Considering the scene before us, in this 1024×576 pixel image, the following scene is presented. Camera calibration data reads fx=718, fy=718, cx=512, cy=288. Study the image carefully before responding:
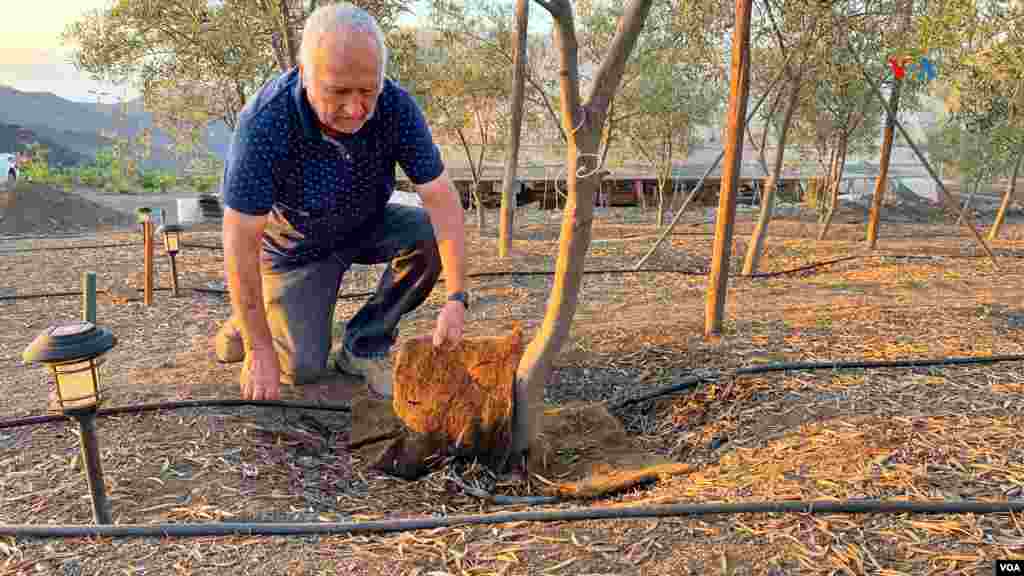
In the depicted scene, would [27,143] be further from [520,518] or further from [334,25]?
[520,518]

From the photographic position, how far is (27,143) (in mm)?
34781

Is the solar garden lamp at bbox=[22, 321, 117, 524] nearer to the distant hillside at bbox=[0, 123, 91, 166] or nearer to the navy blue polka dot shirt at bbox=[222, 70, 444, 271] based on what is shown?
the navy blue polka dot shirt at bbox=[222, 70, 444, 271]

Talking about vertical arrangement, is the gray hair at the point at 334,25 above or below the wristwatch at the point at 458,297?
above

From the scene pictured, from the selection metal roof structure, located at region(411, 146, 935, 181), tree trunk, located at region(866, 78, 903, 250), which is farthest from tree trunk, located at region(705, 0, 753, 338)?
metal roof structure, located at region(411, 146, 935, 181)

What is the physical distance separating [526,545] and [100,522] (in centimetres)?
136

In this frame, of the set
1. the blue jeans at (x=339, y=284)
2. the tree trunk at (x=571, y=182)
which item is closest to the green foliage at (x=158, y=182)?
the blue jeans at (x=339, y=284)

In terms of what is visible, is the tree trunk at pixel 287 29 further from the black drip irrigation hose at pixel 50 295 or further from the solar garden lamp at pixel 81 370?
the solar garden lamp at pixel 81 370

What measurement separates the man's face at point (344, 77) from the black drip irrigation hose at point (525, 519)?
1.43 m

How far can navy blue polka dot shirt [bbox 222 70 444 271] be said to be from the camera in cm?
278

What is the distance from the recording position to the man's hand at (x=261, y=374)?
284 cm

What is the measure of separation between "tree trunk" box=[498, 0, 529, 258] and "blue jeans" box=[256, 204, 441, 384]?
372cm

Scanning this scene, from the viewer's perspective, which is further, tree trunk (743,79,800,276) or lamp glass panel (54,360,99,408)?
tree trunk (743,79,800,276)

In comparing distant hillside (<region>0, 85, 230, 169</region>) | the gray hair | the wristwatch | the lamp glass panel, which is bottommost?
the lamp glass panel

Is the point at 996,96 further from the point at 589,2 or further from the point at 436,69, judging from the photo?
the point at 436,69
